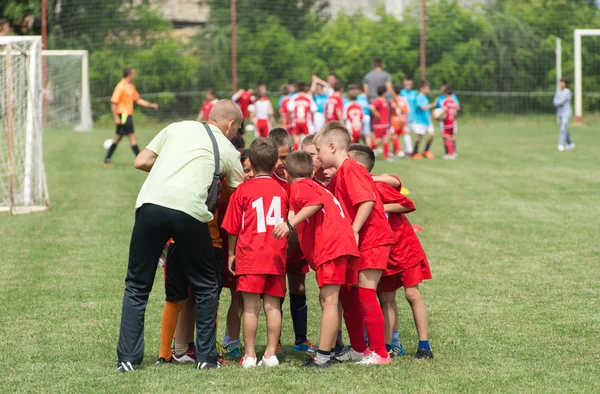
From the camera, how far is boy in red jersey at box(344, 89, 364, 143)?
2008cm

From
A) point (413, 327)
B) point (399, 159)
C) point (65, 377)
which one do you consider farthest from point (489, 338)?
point (399, 159)

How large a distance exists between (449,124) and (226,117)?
16.1 meters

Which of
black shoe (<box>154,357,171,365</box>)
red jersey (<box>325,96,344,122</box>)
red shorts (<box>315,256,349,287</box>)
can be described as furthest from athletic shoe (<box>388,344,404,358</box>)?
red jersey (<box>325,96,344,122</box>)

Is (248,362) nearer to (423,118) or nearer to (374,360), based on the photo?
(374,360)

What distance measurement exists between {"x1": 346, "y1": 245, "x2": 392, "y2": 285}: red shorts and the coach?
0.86 meters

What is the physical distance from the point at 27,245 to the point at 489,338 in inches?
240

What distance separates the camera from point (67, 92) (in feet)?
109

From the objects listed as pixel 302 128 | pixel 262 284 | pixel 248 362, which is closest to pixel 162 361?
pixel 248 362

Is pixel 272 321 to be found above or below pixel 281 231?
below

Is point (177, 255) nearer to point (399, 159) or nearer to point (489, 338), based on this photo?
point (489, 338)

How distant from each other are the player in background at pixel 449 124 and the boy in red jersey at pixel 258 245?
16.0 metres

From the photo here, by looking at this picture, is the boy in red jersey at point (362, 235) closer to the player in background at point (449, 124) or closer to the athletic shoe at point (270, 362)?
the athletic shoe at point (270, 362)

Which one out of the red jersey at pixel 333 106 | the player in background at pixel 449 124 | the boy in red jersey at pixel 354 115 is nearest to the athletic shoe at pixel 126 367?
the boy in red jersey at pixel 354 115

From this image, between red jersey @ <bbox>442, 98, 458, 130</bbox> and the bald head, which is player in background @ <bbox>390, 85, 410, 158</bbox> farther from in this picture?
the bald head
